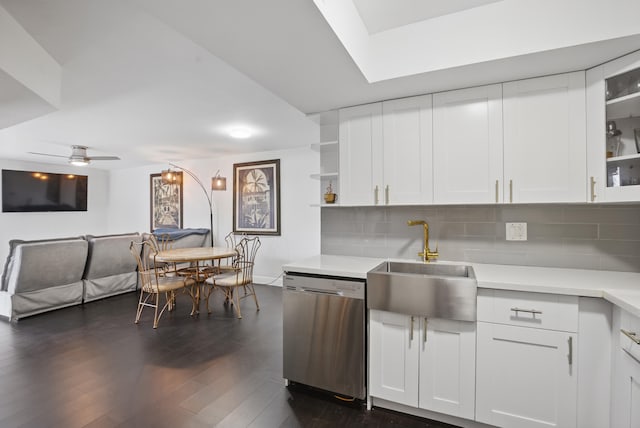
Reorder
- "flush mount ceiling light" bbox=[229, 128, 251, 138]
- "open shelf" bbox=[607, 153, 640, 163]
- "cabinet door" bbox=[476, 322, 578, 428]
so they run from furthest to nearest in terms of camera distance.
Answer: "flush mount ceiling light" bbox=[229, 128, 251, 138] < "open shelf" bbox=[607, 153, 640, 163] < "cabinet door" bbox=[476, 322, 578, 428]

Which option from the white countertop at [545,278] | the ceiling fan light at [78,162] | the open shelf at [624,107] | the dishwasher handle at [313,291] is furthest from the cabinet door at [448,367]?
the ceiling fan light at [78,162]

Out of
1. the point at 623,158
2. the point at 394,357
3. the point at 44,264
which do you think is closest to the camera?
the point at 623,158

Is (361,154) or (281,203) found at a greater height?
(361,154)

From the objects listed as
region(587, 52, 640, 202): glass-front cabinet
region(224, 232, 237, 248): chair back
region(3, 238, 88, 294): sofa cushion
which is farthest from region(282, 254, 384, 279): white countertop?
region(224, 232, 237, 248): chair back

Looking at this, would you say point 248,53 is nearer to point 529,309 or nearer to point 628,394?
point 529,309

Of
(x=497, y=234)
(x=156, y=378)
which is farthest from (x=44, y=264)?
(x=497, y=234)

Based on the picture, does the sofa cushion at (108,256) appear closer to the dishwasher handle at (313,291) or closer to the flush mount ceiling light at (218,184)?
the flush mount ceiling light at (218,184)

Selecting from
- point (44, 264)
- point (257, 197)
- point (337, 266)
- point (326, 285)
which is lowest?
point (44, 264)

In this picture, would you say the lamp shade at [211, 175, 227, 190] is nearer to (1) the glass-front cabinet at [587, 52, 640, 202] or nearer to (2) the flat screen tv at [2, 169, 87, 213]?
(2) the flat screen tv at [2, 169, 87, 213]

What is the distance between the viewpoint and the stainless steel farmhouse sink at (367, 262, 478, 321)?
64.4 inches

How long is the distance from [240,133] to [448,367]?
3539 millimetres

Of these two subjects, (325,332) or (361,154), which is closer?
(325,332)

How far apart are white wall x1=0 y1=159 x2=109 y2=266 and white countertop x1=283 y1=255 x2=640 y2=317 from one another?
696 centimetres

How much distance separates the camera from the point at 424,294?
170cm
